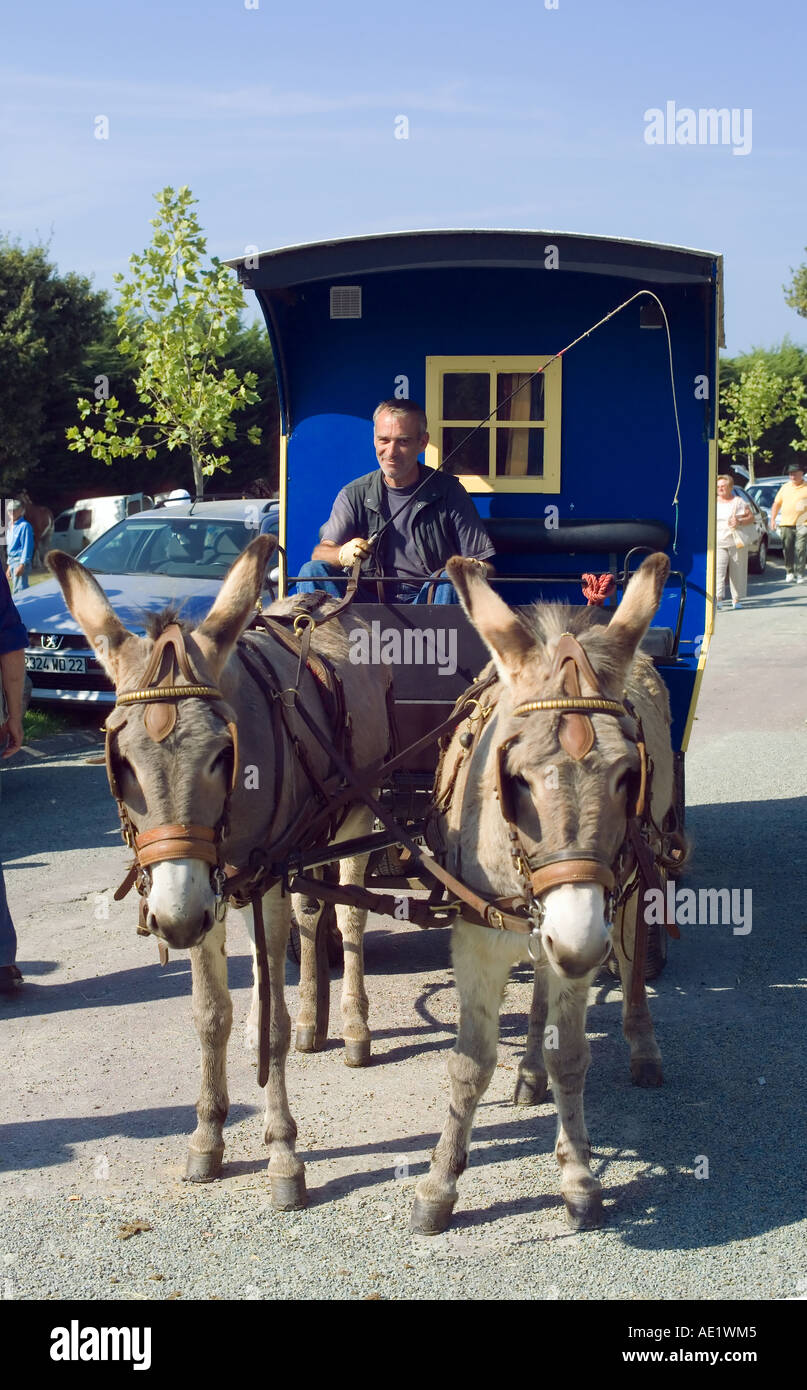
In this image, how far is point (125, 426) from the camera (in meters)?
27.1

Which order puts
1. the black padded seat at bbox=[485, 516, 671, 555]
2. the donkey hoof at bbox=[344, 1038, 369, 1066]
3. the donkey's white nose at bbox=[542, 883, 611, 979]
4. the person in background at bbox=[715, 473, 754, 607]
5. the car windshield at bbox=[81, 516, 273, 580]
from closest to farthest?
the donkey's white nose at bbox=[542, 883, 611, 979]
the donkey hoof at bbox=[344, 1038, 369, 1066]
the black padded seat at bbox=[485, 516, 671, 555]
the car windshield at bbox=[81, 516, 273, 580]
the person in background at bbox=[715, 473, 754, 607]

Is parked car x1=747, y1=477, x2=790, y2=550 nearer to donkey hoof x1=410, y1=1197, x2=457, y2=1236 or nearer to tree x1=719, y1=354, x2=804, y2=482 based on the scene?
tree x1=719, y1=354, x2=804, y2=482

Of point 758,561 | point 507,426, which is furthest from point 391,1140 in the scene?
point 758,561

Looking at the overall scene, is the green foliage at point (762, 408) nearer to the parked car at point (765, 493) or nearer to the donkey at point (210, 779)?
the parked car at point (765, 493)

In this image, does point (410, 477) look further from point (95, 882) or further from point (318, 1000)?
point (95, 882)

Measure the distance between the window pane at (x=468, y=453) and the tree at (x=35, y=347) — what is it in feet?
70.3

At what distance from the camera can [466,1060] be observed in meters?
3.68

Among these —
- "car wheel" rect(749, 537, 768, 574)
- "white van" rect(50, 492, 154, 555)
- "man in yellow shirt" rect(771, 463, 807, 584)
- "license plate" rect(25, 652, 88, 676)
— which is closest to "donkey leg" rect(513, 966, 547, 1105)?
"license plate" rect(25, 652, 88, 676)

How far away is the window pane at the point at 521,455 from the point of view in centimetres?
664

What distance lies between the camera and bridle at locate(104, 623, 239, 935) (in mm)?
3074

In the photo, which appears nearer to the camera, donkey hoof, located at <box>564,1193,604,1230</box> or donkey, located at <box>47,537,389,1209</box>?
donkey, located at <box>47,537,389,1209</box>

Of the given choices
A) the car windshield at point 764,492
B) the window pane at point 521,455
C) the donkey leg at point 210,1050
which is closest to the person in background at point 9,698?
the donkey leg at point 210,1050

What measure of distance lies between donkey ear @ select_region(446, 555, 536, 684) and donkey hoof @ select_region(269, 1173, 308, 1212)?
170 centimetres

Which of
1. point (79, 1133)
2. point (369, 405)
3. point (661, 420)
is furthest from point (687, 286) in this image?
point (79, 1133)
